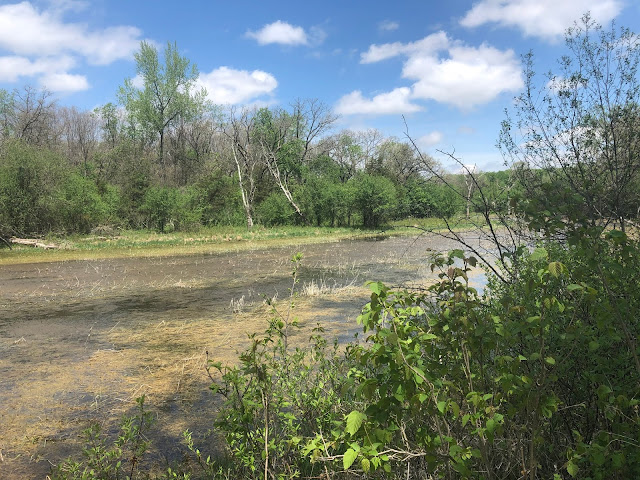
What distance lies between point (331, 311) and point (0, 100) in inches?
1790

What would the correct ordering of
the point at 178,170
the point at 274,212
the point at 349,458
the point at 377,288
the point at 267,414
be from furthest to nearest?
the point at 178,170 < the point at 274,212 < the point at 267,414 < the point at 377,288 < the point at 349,458

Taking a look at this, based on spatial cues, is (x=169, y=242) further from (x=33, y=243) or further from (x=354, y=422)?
(x=354, y=422)

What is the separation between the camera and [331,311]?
11.0 m

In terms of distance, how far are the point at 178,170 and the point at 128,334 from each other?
1937 inches

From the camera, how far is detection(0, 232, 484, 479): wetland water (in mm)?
5492

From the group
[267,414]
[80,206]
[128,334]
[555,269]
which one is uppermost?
[80,206]

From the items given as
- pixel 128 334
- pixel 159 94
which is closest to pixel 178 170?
pixel 159 94

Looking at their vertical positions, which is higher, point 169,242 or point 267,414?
point 267,414

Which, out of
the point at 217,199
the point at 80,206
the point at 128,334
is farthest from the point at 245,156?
the point at 128,334

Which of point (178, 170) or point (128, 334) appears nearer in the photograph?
point (128, 334)

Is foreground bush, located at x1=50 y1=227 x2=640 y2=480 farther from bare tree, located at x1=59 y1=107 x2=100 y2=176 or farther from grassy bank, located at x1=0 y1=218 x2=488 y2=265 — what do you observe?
bare tree, located at x1=59 y1=107 x2=100 y2=176

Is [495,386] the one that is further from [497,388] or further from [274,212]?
[274,212]

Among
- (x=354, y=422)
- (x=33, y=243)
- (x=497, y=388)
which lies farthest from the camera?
(x=33, y=243)

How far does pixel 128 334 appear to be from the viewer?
31.8 ft
